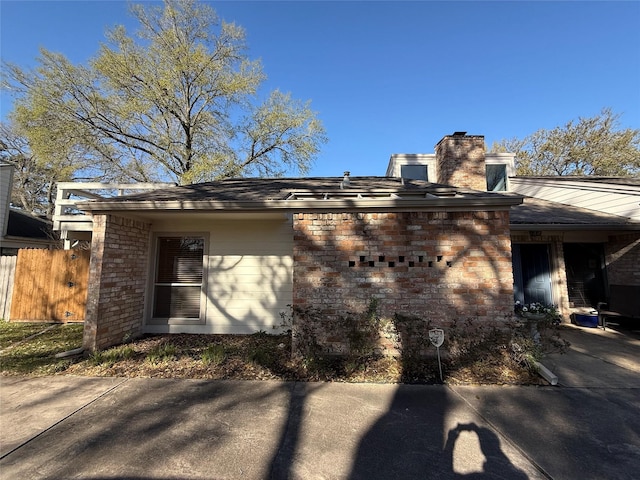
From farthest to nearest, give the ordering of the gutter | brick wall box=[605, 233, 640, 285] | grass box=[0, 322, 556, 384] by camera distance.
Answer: brick wall box=[605, 233, 640, 285] → the gutter → grass box=[0, 322, 556, 384]

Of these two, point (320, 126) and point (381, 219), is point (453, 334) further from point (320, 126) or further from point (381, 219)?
point (320, 126)

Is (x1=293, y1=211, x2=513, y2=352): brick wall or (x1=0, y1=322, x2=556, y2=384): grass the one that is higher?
(x1=293, y1=211, x2=513, y2=352): brick wall

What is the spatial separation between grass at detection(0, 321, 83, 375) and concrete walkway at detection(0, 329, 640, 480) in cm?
→ 39

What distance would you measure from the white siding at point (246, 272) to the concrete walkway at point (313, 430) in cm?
232

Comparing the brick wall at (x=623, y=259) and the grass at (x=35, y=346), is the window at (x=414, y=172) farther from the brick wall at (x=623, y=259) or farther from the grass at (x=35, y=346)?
the grass at (x=35, y=346)

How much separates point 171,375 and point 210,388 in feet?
2.63

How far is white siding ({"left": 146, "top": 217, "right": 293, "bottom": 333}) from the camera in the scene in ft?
20.7

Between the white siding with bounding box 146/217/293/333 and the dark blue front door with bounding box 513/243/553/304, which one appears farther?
the dark blue front door with bounding box 513/243/553/304

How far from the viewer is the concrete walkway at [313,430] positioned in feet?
7.82

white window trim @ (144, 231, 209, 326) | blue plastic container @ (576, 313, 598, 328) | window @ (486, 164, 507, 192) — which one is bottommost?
blue plastic container @ (576, 313, 598, 328)

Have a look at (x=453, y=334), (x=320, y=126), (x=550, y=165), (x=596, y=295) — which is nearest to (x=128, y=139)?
(x=320, y=126)

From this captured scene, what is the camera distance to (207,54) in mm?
14828

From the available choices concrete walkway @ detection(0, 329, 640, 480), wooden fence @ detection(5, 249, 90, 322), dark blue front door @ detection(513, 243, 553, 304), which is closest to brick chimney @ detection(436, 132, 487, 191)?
dark blue front door @ detection(513, 243, 553, 304)

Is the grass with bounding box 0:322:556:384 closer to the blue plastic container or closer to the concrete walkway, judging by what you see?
the concrete walkway
